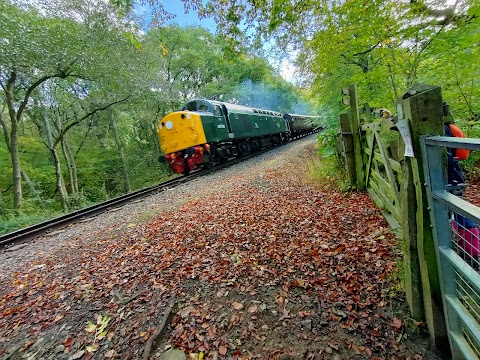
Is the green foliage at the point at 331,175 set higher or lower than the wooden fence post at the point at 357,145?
lower

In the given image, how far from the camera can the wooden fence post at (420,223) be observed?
1716mm

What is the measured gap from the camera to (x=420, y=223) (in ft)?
6.32

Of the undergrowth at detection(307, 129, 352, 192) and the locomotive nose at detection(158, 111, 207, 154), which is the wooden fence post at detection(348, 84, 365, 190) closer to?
the undergrowth at detection(307, 129, 352, 192)

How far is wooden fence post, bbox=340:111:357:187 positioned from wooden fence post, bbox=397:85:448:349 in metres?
3.94

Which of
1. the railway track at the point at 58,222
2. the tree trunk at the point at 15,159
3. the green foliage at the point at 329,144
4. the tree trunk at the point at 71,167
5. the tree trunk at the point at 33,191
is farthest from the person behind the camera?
the tree trunk at the point at 71,167

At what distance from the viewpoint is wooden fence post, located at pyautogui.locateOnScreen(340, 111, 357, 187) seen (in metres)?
5.84

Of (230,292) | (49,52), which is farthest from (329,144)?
(49,52)

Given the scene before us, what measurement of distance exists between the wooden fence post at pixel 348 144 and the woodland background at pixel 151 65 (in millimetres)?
1849

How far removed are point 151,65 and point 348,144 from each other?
1398 centimetres

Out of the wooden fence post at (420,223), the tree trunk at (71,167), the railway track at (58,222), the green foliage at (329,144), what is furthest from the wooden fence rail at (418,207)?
the tree trunk at (71,167)

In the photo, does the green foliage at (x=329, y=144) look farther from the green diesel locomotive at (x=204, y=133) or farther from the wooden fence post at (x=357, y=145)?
the green diesel locomotive at (x=204, y=133)

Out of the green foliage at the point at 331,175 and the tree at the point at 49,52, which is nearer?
the green foliage at the point at 331,175

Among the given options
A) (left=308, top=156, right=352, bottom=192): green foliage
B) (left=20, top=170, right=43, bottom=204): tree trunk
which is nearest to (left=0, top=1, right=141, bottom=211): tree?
(left=20, top=170, right=43, bottom=204): tree trunk

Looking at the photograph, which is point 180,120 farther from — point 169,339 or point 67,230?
point 169,339
